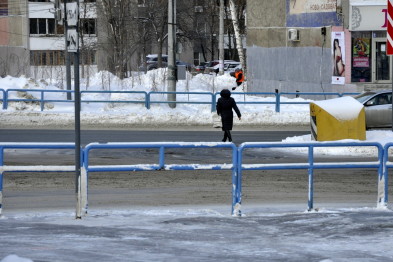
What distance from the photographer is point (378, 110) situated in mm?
28312

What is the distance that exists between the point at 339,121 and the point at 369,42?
17.6 meters

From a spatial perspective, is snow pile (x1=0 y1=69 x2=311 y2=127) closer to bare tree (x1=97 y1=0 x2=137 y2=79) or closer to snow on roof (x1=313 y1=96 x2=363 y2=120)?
snow on roof (x1=313 y1=96 x2=363 y2=120)

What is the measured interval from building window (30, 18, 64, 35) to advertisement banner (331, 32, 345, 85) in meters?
53.9

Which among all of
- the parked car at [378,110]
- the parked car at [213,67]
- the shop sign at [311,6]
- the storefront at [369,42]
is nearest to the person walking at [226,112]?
the parked car at [378,110]

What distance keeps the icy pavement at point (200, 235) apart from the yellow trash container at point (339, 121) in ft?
28.4

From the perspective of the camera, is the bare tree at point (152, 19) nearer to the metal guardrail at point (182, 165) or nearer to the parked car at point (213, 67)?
the parked car at point (213, 67)

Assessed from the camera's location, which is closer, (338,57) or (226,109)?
(226,109)

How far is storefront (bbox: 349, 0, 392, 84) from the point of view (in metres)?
38.4

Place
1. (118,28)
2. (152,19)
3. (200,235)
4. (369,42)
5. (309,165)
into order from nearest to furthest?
(200,235), (309,165), (369,42), (118,28), (152,19)

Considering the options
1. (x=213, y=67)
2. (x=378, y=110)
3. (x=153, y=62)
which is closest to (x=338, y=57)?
(x=378, y=110)

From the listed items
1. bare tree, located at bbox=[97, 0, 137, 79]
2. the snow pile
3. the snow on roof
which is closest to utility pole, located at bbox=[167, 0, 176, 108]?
the snow pile

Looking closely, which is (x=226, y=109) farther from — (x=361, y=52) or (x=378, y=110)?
(x=361, y=52)

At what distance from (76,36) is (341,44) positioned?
28900 millimetres

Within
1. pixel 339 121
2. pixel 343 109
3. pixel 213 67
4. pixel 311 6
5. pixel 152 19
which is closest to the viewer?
pixel 339 121
